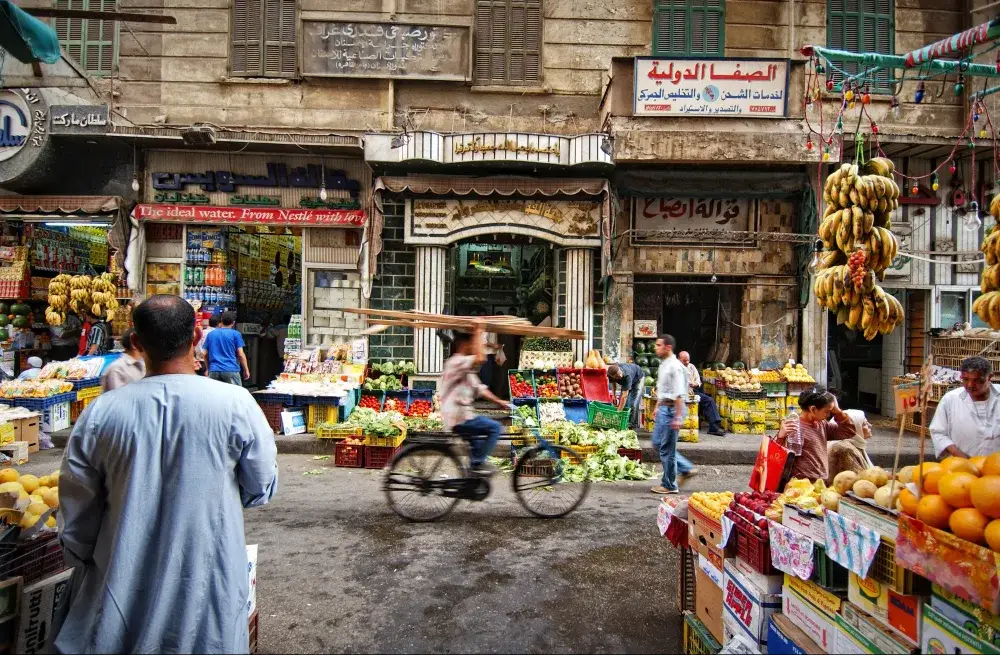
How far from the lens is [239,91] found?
471 inches

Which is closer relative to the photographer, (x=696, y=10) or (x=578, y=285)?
(x=578, y=285)

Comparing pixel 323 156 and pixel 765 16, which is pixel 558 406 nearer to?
pixel 323 156

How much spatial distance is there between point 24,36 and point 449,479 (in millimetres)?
5848

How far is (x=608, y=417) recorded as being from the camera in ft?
30.3

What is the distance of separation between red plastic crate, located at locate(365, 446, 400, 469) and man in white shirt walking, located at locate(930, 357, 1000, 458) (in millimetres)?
6165

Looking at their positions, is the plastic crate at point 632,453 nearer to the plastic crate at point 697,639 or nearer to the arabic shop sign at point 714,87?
the plastic crate at point 697,639

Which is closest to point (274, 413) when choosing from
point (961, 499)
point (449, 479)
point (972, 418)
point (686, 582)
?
point (449, 479)

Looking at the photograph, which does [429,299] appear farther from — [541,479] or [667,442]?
[541,479]

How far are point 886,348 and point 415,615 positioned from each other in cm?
1248

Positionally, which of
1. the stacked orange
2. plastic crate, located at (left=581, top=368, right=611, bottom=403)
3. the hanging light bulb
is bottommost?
plastic crate, located at (left=581, top=368, right=611, bottom=403)

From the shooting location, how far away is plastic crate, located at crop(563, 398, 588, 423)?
33.2 feet

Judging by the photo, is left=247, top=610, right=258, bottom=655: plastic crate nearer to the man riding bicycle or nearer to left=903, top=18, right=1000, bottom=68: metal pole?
the man riding bicycle

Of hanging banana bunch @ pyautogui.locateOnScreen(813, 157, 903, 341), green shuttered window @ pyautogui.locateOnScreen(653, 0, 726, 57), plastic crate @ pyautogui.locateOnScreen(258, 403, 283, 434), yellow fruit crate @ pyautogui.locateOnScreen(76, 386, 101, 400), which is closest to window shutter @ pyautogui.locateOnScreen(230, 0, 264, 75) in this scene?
yellow fruit crate @ pyautogui.locateOnScreen(76, 386, 101, 400)

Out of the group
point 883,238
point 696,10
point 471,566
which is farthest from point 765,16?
point 471,566
